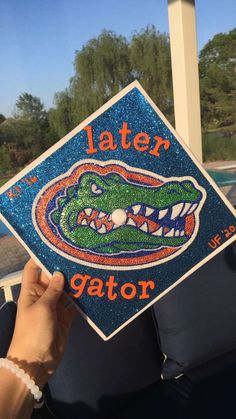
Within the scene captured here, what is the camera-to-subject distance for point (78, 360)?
49.9 inches

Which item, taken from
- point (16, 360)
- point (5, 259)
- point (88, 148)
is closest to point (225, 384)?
point (16, 360)

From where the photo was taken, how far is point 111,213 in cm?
80

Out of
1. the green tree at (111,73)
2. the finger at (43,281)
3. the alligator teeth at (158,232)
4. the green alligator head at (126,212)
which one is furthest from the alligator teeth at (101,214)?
the green tree at (111,73)

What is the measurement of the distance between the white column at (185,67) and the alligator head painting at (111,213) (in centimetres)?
137

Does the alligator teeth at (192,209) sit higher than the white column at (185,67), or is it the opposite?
the white column at (185,67)

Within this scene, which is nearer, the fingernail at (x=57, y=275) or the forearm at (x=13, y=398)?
the forearm at (x=13, y=398)

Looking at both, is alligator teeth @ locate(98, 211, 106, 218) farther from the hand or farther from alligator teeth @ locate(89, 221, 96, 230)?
the hand

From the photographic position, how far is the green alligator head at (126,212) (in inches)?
30.8

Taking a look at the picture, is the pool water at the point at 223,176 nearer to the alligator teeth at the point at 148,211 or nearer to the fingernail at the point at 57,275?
the alligator teeth at the point at 148,211

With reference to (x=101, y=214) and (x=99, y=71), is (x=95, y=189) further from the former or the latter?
(x=99, y=71)

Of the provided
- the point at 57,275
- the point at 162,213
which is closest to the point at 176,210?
the point at 162,213

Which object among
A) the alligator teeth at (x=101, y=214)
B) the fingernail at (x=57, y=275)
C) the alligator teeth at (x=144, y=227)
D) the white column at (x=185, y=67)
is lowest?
the fingernail at (x=57, y=275)

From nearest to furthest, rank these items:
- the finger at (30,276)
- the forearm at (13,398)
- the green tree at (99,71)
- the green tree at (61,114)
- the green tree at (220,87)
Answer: the forearm at (13,398) → the finger at (30,276) → the green tree at (220,87) → the green tree at (99,71) → the green tree at (61,114)

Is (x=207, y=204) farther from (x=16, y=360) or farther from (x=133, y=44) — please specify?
(x=133, y=44)
